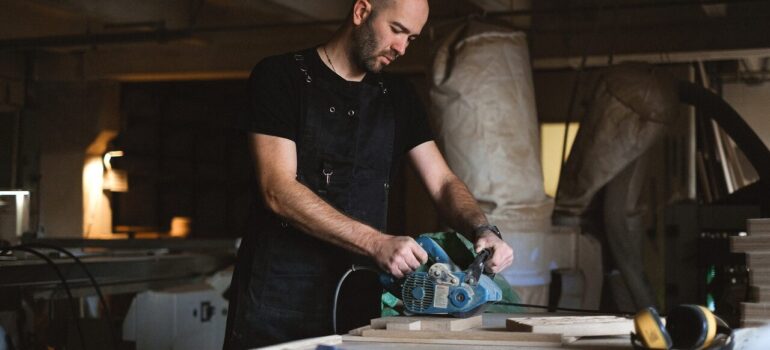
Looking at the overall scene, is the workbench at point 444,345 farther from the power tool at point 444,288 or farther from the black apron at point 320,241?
the black apron at point 320,241

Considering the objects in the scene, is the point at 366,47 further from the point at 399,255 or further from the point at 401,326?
the point at 401,326

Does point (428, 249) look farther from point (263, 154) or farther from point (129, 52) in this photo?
point (129, 52)

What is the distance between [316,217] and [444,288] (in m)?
0.33

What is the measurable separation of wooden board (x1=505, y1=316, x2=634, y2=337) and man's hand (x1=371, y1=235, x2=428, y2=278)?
0.75 ft

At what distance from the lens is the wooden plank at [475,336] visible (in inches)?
67.7

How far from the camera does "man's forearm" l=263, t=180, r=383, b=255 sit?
6.89 ft

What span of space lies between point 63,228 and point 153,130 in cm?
172

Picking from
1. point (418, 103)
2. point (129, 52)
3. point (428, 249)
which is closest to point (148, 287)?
point (418, 103)

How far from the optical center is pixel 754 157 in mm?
4242

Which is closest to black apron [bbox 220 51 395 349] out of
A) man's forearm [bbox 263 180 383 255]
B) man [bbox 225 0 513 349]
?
man [bbox 225 0 513 349]

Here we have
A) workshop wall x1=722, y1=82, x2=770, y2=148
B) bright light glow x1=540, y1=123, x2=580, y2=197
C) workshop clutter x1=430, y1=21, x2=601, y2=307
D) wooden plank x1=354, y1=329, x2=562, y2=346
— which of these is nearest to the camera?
wooden plank x1=354, y1=329, x2=562, y2=346

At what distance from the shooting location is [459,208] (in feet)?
8.12

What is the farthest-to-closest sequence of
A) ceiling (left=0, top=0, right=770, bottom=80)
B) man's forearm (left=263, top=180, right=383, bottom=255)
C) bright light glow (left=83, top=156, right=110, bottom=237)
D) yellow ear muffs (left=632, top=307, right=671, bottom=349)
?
bright light glow (left=83, top=156, right=110, bottom=237)
ceiling (left=0, top=0, right=770, bottom=80)
man's forearm (left=263, top=180, right=383, bottom=255)
yellow ear muffs (left=632, top=307, right=671, bottom=349)

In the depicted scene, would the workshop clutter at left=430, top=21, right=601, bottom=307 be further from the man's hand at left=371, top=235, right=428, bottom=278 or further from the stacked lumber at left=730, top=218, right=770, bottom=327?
the stacked lumber at left=730, top=218, right=770, bottom=327
